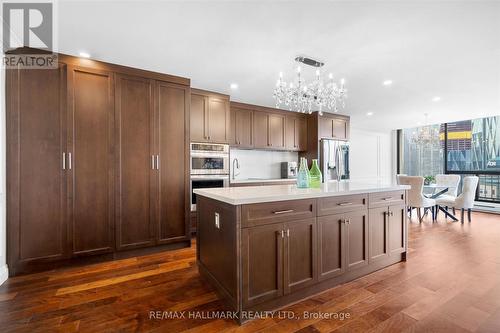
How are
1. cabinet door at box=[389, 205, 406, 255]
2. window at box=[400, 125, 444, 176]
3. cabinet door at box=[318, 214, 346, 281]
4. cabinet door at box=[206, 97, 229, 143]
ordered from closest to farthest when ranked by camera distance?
1. cabinet door at box=[318, 214, 346, 281]
2. cabinet door at box=[389, 205, 406, 255]
3. cabinet door at box=[206, 97, 229, 143]
4. window at box=[400, 125, 444, 176]

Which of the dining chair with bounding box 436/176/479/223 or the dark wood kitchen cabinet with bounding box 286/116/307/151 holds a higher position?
Answer: the dark wood kitchen cabinet with bounding box 286/116/307/151

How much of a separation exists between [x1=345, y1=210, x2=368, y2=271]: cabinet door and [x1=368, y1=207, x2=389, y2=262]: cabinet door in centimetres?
9

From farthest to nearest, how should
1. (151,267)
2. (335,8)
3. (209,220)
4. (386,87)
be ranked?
1. (386,87)
2. (151,267)
3. (209,220)
4. (335,8)

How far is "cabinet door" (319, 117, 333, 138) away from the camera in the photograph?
17.7 feet

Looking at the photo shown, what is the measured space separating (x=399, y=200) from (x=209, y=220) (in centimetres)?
218

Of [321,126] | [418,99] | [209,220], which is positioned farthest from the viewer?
[321,126]

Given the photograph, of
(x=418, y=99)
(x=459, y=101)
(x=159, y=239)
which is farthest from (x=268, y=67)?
(x=459, y=101)

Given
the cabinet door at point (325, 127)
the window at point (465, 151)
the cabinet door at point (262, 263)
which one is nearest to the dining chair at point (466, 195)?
the window at point (465, 151)

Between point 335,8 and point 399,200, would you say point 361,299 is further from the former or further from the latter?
point 335,8

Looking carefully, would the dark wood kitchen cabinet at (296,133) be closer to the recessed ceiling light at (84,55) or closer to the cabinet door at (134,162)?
the cabinet door at (134,162)

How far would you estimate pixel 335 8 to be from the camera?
190cm

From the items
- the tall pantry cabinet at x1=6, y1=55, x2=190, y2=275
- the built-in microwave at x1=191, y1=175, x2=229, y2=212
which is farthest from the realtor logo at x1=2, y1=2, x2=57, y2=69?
the built-in microwave at x1=191, y1=175, x2=229, y2=212

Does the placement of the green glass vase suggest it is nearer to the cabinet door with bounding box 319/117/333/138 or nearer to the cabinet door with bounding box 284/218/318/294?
the cabinet door with bounding box 284/218/318/294

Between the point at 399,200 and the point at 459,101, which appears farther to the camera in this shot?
the point at 459,101
